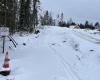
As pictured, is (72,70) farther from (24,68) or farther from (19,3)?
(19,3)

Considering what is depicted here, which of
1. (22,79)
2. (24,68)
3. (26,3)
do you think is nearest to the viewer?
(22,79)

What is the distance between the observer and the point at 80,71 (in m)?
10.8

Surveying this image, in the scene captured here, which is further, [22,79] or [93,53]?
[93,53]

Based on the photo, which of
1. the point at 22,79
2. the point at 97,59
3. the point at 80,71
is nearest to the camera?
the point at 22,79

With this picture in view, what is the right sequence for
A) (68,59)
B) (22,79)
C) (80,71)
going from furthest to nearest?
(68,59) < (80,71) < (22,79)

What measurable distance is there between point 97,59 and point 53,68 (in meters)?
2.55

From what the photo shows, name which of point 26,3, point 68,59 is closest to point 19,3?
point 26,3

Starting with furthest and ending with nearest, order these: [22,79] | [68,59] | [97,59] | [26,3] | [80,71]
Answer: [26,3] < [68,59] < [97,59] < [80,71] < [22,79]

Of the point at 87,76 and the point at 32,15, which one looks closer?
the point at 87,76

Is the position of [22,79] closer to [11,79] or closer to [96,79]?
[11,79]

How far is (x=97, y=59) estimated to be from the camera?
1248cm

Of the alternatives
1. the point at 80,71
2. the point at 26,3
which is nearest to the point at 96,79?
the point at 80,71

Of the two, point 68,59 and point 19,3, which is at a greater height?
point 19,3

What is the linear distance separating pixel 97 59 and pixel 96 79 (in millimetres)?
3084
